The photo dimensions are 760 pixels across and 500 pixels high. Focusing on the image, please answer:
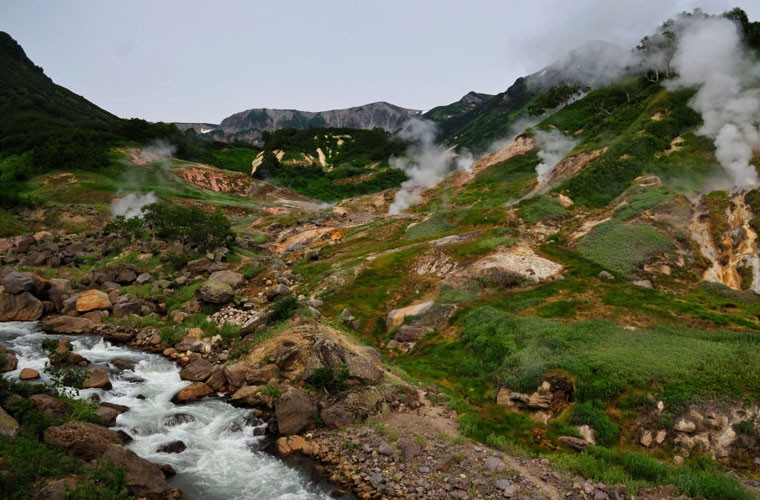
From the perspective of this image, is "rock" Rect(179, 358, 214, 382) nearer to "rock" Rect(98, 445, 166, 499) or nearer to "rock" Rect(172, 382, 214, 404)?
"rock" Rect(172, 382, 214, 404)

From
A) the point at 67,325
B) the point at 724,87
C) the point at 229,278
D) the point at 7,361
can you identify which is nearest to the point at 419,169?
the point at 724,87

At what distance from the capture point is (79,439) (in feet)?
46.2

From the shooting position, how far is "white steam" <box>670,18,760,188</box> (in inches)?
1623

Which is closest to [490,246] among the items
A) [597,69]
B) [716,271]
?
[716,271]

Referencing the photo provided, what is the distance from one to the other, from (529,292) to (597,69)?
354 ft

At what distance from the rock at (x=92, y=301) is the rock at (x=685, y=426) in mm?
36271

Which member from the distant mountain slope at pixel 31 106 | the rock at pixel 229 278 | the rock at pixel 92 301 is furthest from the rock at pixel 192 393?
the distant mountain slope at pixel 31 106

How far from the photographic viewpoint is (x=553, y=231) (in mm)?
43750

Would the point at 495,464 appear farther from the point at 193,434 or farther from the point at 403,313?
the point at 403,313

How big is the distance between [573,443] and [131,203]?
259ft

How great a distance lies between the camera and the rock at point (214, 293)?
111ft

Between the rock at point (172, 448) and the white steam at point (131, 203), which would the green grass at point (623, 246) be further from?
the white steam at point (131, 203)

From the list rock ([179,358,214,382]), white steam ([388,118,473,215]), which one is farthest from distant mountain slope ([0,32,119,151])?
rock ([179,358,214,382])

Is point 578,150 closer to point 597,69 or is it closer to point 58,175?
point 597,69
